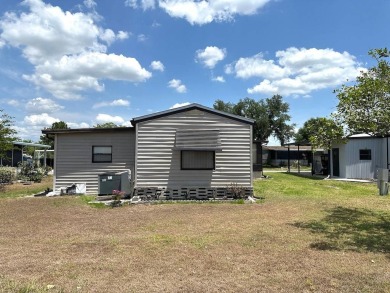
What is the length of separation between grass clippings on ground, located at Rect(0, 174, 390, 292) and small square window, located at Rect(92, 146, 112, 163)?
4.06 metres

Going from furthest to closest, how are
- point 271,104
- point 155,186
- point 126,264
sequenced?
point 271,104 < point 155,186 < point 126,264

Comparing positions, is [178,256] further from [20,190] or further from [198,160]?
[20,190]

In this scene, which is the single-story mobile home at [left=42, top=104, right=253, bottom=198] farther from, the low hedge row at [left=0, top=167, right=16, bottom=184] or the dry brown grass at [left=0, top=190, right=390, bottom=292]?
Result: the low hedge row at [left=0, top=167, right=16, bottom=184]

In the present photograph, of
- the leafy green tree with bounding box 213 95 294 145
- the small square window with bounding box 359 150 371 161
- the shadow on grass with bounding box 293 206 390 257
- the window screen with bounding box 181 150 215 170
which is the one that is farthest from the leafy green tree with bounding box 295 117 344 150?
the leafy green tree with bounding box 213 95 294 145

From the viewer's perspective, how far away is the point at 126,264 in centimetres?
512

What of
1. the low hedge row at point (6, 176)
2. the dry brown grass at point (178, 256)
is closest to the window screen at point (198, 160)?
the dry brown grass at point (178, 256)

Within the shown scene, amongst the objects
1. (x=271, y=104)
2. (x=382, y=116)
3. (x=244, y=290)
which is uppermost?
(x=271, y=104)

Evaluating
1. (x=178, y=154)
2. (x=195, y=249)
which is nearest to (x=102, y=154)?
(x=178, y=154)

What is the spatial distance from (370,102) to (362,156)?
1539cm

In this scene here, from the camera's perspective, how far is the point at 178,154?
12836mm

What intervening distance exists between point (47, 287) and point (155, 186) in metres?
8.49

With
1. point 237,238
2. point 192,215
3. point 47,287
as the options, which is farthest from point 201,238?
point 47,287

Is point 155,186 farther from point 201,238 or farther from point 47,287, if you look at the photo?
point 47,287

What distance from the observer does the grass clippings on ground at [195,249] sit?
4.40m
